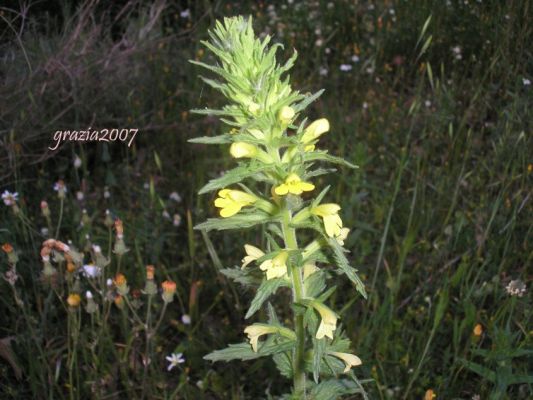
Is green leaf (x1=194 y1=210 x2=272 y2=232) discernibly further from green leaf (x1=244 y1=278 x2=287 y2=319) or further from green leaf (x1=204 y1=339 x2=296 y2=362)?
green leaf (x1=204 y1=339 x2=296 y2=362)

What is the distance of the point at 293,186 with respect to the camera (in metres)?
1.21

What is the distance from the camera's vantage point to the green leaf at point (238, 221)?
1.27 meters

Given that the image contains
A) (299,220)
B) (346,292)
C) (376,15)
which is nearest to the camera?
(299,220)

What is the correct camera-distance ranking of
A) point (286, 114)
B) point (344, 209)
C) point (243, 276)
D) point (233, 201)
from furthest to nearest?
point (344, 209) → point (243, 276) → point (233, 201) → point (286, 114)

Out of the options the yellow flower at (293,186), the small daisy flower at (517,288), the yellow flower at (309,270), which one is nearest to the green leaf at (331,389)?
the yellow flower at (309,270)

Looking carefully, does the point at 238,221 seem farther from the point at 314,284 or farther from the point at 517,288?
the point at 517,288

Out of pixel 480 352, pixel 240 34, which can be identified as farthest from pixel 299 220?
pixel 480 352

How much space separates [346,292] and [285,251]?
1303mm

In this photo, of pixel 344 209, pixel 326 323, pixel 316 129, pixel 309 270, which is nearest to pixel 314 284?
pixel 309 270

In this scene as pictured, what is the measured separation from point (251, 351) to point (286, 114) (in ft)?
1.93

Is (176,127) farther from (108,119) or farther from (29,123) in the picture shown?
(29,123)

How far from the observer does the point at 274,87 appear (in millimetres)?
1241

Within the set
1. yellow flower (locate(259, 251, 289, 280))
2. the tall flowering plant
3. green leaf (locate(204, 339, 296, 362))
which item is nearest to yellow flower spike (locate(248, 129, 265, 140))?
the tall flowering plant

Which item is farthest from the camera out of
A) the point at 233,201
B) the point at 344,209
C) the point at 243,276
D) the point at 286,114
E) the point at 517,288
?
the point at 344,209
